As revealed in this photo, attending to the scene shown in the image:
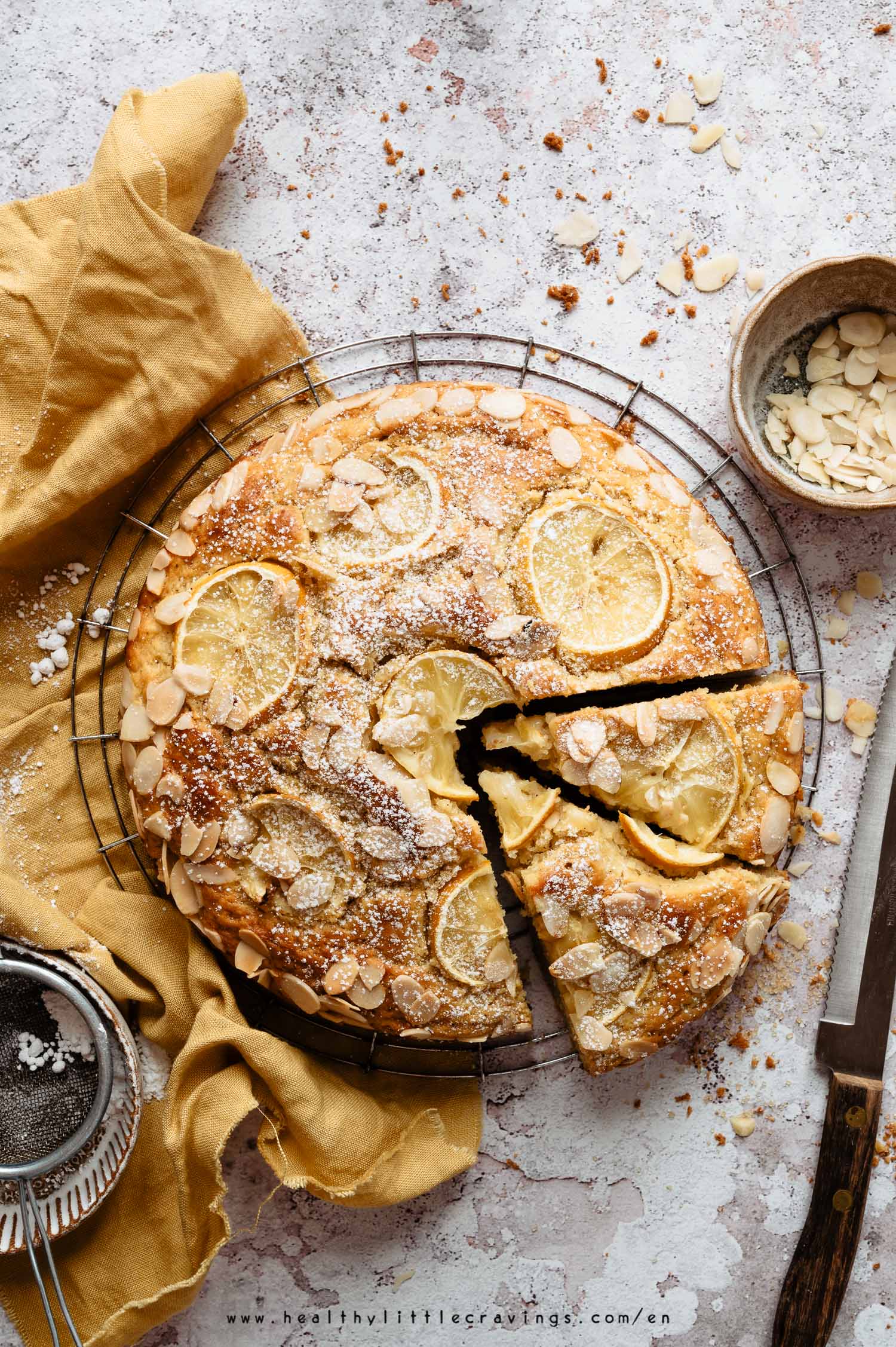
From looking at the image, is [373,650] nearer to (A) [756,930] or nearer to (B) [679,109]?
(A) [756,930]

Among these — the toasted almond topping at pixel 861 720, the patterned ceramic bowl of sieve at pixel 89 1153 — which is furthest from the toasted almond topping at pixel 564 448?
the patterned ceramic bowl of sieve at pixel 89 1153

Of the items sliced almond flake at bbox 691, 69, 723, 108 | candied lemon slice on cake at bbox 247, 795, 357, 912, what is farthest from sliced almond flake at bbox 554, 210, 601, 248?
candied lemon slice on cake at bbox 247, 795, 357, 912

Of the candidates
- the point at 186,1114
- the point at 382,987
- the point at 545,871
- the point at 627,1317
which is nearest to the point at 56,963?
the point at 186,1114

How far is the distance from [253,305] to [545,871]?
6.04ft

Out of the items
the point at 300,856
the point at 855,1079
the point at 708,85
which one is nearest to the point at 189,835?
the point at 300,856

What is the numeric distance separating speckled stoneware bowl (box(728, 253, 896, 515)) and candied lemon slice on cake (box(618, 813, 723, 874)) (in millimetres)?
1040

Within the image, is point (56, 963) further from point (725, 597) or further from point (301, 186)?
point (301, 186)

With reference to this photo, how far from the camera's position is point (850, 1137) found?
2.95 metres

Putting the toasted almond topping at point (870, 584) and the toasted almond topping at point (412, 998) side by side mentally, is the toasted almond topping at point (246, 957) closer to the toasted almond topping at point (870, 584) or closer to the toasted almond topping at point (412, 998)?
the toasted almond topping at point (412, 998)

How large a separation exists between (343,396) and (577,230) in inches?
35.2

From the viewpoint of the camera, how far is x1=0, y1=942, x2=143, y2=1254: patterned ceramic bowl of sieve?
8.76ft

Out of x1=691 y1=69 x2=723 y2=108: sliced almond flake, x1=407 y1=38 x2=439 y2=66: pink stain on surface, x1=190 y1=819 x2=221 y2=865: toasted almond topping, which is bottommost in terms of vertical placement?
x1=190 y1=819 x2=221 y2=865: toasted almond topping

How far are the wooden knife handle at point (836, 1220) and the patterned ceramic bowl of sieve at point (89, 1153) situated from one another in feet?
6.60

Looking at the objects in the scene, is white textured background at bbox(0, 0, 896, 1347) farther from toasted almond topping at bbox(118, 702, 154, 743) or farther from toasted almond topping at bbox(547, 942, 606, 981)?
toasted almond topping at bbox(118, 702, 154, 743)
